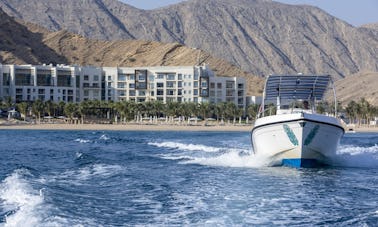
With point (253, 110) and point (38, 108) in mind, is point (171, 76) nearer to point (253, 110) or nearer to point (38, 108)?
point (253, 110)

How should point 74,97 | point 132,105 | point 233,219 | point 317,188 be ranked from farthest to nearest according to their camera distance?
point 74,97 → point 132,105 → point 317,188 → point 233,219

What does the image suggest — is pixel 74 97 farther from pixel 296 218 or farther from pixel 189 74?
pixel 296 218

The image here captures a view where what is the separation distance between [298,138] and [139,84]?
137899 mm

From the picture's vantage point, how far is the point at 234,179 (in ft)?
111

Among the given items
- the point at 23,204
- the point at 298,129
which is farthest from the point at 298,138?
the point at 23,204

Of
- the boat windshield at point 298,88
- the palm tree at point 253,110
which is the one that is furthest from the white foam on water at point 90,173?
the palm tree at point 253,110

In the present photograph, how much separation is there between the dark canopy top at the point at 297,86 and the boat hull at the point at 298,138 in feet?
9.26

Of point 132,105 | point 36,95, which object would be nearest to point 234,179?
point 132,105

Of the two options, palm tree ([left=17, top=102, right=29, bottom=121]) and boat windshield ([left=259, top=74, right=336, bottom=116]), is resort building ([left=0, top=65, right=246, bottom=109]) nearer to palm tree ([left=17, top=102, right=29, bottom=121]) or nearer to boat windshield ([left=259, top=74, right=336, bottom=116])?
palm tree ([left=17, top=102, right=29, bottom=121])

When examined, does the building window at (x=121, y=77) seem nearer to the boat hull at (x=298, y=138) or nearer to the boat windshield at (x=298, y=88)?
the boat windshield at (x=298, y=88)

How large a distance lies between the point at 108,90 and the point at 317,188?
146591 millimetres

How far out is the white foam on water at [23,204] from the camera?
21375 mm

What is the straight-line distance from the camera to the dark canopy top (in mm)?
41812

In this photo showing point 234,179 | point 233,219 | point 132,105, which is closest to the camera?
point 233,219
